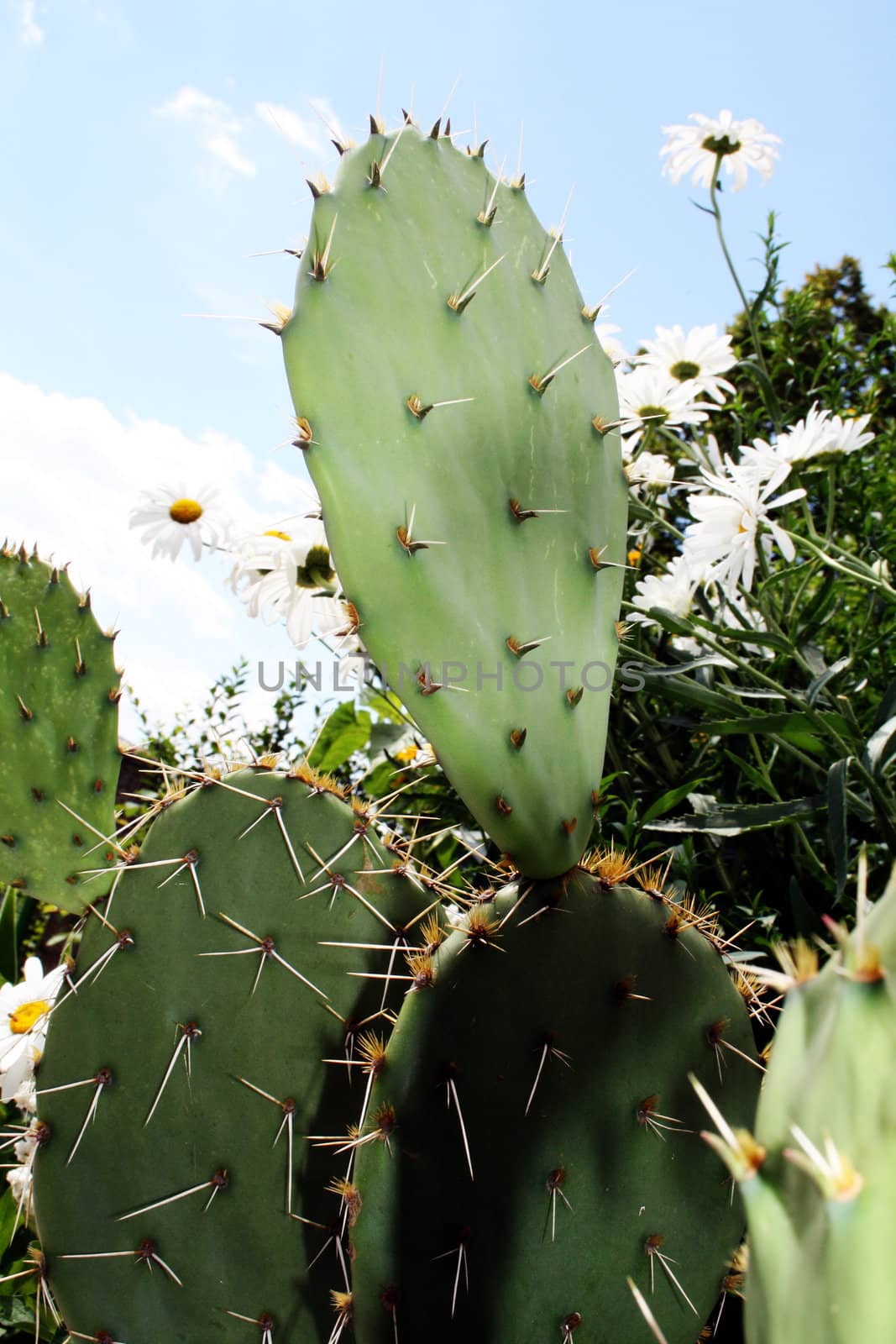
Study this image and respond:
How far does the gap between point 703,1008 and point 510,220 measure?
25.8 inches

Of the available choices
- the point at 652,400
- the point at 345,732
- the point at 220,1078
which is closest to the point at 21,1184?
the point at 220,1078

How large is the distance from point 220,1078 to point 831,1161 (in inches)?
27.6

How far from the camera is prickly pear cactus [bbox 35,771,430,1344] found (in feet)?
2.89

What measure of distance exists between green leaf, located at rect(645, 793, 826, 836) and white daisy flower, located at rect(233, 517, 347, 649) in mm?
461

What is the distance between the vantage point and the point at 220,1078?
90 centimetres

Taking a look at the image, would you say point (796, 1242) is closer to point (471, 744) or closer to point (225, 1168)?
point (471, 744)

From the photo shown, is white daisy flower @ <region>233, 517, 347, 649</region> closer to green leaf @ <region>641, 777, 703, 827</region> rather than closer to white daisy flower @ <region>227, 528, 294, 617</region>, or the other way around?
white daisy flower @ <region>227, 528, 294, 617</region>

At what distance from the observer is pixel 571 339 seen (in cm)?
85

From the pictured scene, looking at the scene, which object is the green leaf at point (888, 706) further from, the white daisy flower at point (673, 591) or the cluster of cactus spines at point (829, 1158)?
the cluster of cactus spines at point (829, 1158)

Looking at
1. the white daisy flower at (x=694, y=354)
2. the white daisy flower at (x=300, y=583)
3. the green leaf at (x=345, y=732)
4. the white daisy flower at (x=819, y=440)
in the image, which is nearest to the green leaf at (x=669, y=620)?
the white daisy flower at (x=819, y=440)

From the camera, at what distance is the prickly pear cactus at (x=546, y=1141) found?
0.70 m

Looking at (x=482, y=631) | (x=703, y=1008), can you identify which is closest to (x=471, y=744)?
(x=482, y=631)

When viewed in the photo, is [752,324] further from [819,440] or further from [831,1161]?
[831,1161]

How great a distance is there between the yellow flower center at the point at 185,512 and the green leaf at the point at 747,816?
3.24 ft
